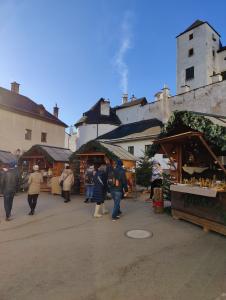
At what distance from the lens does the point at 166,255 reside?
17.8ft

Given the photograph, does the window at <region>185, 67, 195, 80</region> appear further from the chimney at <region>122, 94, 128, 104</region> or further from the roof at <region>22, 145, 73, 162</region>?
the roof at <region>22, 145, 73, 162</region>

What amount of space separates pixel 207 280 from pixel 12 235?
17.1 feet

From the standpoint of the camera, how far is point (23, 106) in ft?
101

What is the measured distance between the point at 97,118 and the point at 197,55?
1790 centimetres

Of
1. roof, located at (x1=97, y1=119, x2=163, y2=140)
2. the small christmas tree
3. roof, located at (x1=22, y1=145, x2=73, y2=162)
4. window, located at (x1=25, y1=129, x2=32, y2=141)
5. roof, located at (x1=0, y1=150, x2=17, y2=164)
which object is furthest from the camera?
window, located at (x1=25, y1=129, x2=32, y2=141)

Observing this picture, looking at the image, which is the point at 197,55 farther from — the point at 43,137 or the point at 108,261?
the point at 108,261

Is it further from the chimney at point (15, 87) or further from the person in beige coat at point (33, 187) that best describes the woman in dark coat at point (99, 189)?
the chimney at point (15, 87)

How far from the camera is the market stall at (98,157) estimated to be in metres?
14.6

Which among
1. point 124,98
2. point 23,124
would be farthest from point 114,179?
point 124,98

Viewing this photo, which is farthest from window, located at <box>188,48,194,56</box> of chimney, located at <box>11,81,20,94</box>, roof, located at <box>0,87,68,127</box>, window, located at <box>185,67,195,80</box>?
chimney, located at <box>11,81,20,94</box>

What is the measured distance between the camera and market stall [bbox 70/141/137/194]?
47.9ft

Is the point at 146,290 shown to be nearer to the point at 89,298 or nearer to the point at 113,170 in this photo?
the point at 89,298

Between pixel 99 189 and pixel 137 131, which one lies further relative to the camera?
pixel 137 131

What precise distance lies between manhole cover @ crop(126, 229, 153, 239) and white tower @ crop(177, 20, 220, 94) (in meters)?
30.8
